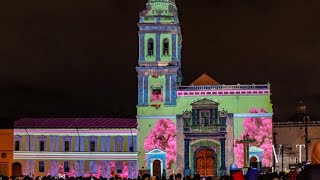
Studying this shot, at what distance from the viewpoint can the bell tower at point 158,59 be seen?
48062mm

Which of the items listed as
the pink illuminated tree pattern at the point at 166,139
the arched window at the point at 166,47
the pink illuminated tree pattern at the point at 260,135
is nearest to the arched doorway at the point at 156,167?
the pink illuminated tree pattern at the point at 166,139

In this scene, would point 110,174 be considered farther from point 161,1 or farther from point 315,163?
point 315,163

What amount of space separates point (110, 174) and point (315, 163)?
45691 millimetres

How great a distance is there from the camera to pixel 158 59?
48.4 m

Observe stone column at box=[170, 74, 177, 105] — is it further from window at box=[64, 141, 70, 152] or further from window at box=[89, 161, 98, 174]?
window at box=[64, 141, 70, 152]

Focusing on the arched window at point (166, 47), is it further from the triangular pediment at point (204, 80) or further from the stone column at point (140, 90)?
the triangular pediment at point (204, 80)

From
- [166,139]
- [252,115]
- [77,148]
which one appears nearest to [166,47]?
[166,139]

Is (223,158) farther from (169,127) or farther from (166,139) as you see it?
(169,127)

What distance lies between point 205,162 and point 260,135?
4340mm

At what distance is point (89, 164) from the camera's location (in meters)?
49.7

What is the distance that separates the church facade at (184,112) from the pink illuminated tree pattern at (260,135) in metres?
0.07

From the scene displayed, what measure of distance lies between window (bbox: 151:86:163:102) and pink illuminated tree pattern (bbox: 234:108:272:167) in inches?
244

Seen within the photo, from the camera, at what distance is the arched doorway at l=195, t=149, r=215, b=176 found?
4772cm

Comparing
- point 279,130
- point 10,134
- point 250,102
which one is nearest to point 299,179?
point 250,102
